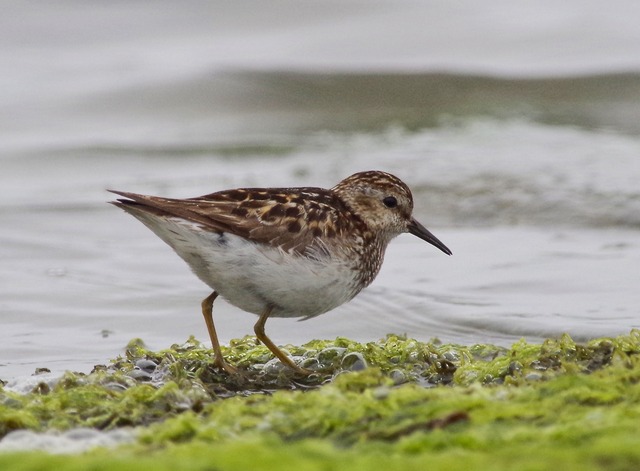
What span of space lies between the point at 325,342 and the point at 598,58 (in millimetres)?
11701

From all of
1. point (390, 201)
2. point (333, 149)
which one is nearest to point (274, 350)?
point (390, 201)

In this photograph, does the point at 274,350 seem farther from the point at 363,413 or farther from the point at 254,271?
the point at 363,413

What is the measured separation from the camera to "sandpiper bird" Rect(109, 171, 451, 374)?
16.8 feet

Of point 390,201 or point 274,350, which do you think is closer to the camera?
point 274,350

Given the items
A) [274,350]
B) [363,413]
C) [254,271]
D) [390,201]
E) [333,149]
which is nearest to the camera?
[363,413]

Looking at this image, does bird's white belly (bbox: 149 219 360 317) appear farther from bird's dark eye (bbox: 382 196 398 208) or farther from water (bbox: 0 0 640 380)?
water (bbox: 0 0 640 380)

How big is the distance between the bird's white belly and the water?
1.30 meters

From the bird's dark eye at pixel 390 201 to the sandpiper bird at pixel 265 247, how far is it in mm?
432

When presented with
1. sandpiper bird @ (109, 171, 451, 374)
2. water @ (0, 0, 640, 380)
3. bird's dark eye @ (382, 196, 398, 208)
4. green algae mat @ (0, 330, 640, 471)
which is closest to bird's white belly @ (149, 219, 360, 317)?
sandpiper bird @ (109, 171, 451, 374)

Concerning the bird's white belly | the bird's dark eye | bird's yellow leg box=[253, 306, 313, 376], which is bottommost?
bird's yellow leg box=[253, 306, 313, 376]

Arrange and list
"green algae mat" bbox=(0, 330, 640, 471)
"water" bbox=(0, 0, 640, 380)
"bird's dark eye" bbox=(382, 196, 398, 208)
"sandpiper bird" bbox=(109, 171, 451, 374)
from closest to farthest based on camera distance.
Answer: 1. "green algae mat" bbox=(0, 330, 640, 471)
2. "sandpiper bird" bbox=(109, 171, 451, 374)
3. "bird's dark eye" bbox=(382, 196, 398, 208)
4. "water" bbox=(0, 0, 640, 380)

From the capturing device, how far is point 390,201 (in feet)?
20.1

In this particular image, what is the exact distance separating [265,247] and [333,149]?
845cm

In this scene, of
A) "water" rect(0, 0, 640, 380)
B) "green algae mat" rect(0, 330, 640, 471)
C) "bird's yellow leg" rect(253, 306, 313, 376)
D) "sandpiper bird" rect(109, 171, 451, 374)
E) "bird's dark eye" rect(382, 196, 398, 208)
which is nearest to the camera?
"green algae mat" rect(0, 330, 640, 471)
